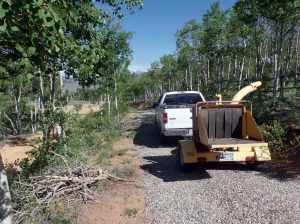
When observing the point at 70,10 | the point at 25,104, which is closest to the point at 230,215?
the point at 70,10

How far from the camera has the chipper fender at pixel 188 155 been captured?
29.7 ft

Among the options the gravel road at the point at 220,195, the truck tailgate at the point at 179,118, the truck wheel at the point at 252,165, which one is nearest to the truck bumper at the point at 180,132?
the truck tailgate at the point at 179,118

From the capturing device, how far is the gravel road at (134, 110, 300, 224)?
6.27 meters

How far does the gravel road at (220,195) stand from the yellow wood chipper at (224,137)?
48cm

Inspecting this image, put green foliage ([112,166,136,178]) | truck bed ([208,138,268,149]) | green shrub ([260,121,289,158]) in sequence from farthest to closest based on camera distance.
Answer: green shrub ([260,121,289,158])
green foliage ([112,166,136,178])
truck bed ([208,138,268,149])

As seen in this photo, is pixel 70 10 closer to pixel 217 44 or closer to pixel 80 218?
pixel 80 218

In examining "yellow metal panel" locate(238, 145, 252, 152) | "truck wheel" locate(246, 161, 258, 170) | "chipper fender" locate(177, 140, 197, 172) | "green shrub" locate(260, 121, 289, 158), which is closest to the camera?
"yellow metal panel" locate(238, 145, 252, 152)

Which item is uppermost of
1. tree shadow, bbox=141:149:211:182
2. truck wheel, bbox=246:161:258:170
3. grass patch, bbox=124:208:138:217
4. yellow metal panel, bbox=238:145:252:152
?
yellow metal panel, bbox=238:145:252:152

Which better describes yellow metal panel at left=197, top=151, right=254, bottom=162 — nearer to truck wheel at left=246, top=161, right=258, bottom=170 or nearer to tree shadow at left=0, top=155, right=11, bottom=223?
truck wheel at left=246, top=161, right=258, bottom=170

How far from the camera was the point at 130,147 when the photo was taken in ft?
46.8

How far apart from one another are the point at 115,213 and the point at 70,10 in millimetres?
4789

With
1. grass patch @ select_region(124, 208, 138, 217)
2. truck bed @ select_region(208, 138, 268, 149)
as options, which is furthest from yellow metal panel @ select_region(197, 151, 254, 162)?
grass patch @ select_region(124, 208, 138, 217)

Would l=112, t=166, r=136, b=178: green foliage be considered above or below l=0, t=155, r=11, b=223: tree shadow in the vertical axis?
below

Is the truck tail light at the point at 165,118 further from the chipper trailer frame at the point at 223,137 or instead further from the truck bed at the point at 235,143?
the truck bed at the point at 235,143
